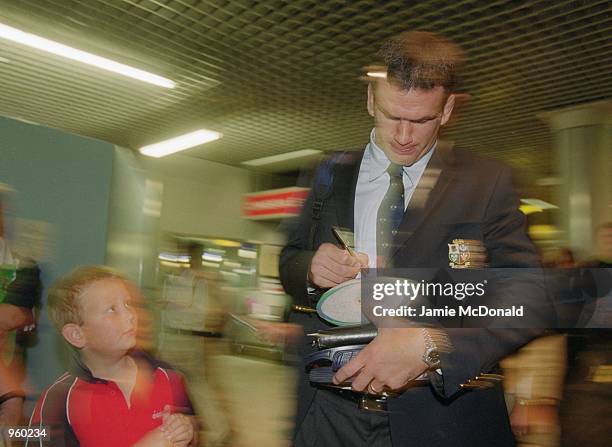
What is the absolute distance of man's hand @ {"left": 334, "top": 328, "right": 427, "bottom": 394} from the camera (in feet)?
1.88

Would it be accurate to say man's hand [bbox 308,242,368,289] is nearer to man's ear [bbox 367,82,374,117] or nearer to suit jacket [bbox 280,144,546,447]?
suit jacket [bbox 280,144,546,447]

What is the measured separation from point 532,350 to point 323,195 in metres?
0.36

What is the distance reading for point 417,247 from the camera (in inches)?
26.5

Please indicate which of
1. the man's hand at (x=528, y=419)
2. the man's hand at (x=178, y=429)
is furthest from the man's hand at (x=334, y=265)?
the man's hand at (x=178, y=429)

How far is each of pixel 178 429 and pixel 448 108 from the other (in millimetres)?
781

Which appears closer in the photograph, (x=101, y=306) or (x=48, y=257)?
(x=101, y=306)

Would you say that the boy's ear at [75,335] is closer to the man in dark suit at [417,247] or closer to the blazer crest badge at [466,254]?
the man in dark suit at [417,247]

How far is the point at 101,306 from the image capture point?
Answer: 42.7 inches

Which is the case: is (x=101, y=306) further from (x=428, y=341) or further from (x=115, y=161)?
(x=115, y=161)

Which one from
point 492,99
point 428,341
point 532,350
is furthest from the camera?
point 492,99

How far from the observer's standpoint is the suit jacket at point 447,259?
61cm

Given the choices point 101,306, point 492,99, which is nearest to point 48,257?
point 101,306

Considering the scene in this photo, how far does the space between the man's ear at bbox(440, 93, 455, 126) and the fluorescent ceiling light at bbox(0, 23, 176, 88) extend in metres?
3.01

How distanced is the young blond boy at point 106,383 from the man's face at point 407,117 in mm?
→ 682
